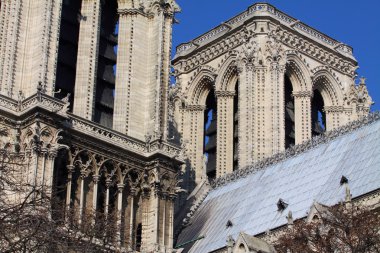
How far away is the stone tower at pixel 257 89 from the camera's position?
60.7 m

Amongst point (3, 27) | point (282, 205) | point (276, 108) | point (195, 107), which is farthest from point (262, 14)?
point (3, 27)

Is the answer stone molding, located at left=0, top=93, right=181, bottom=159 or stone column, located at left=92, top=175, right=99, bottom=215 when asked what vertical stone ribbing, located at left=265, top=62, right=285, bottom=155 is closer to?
stone molding, located at left=0, top=93, right=181, bottom=159

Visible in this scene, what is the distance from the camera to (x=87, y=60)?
47969mm

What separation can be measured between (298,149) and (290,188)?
372cm

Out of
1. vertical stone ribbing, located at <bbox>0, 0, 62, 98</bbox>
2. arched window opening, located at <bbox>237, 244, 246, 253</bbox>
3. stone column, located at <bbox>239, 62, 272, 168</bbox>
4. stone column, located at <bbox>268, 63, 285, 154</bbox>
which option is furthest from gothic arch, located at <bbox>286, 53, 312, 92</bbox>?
arched window opening, located at <bbox>237, 244, 246, 253</bbox>

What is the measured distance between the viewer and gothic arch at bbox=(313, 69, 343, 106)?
65.6 meters

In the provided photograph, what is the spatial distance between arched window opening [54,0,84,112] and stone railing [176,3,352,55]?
16915mm

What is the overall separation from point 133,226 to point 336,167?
9.63 m

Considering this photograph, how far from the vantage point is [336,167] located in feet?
154

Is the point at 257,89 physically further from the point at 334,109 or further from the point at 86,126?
the point at 86,126

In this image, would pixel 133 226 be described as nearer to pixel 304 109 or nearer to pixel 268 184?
pixel 268 184

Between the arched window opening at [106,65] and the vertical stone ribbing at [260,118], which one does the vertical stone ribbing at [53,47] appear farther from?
the vertical stone ribbing at [260,118]

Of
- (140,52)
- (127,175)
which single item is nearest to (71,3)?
(140,52)

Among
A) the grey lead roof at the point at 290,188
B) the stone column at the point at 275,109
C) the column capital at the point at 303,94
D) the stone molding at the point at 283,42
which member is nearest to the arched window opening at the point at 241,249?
the grey lead roof at the point at 290,188
